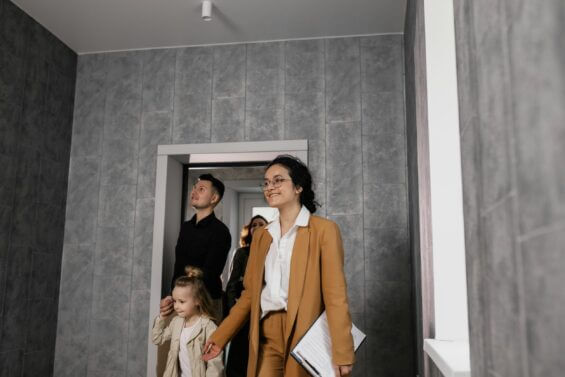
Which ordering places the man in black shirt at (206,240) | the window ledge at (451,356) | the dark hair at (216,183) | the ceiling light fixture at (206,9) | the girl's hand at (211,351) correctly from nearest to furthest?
the window ledge at (451,356) < the girl's hand at (211,351) < the ceiling light fixture at (206,9) < the man in black shirt at (206,240) < the dark hair at (216,183)

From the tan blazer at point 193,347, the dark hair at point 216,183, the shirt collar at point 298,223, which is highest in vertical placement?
the dark hair at point 216,183

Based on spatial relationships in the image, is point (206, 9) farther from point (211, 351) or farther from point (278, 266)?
point (211, 351)

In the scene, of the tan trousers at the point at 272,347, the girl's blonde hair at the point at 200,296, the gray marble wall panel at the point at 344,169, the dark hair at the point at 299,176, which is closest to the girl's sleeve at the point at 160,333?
the girl's blonde hair at the point at 200,296

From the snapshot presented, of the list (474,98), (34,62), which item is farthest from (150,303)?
(474,98)

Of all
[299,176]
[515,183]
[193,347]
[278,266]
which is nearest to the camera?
[515,183]

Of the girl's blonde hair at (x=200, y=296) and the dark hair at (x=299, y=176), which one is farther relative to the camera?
the girl's blonde hair at (x=200, y=296)

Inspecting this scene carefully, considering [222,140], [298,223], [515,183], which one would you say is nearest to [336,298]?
[298,223]

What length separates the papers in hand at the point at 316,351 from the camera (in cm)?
173

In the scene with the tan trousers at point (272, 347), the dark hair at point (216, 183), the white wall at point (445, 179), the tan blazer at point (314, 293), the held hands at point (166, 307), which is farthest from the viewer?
the dark hair at point (216, 183)

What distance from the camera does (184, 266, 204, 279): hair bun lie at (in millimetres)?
3025

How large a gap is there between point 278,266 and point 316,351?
39 cm

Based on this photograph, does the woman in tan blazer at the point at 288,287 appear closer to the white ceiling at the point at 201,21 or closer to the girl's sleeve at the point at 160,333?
the girl's sleeve at the point at 160,333

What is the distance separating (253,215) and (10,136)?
1.58 m

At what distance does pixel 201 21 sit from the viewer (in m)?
3.22
